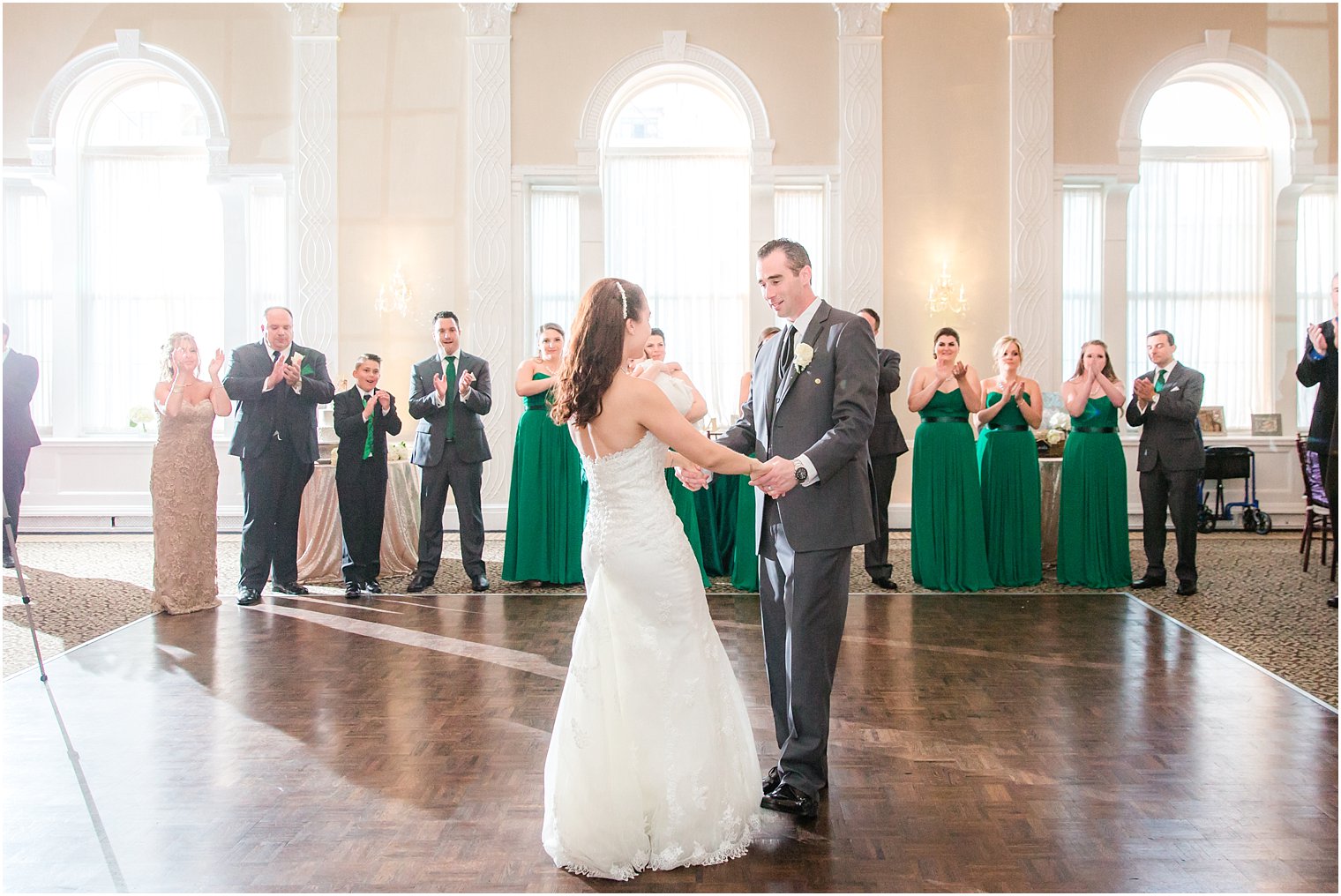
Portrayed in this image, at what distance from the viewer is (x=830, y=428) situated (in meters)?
3.14

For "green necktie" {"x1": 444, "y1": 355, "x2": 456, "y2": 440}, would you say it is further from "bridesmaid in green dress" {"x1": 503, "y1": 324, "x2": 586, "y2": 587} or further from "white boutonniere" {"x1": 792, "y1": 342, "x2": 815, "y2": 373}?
"white boutonniere" {"x1": 792, "y1": 342, "x2": 815, "y2": 373}

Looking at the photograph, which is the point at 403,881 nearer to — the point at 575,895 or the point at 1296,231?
the point at 575,895

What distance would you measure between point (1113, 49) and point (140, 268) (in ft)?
32.5

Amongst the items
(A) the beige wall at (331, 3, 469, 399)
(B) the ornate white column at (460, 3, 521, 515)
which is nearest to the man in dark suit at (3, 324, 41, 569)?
(A) the beige wall at (331, 3, 469, 399)

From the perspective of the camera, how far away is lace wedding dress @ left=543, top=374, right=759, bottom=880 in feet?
8.85

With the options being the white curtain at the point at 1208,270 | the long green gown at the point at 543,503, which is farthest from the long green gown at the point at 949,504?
the white curtain at the point at 1208,270

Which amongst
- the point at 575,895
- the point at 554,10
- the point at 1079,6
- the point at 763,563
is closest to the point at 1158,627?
the point at 763,563

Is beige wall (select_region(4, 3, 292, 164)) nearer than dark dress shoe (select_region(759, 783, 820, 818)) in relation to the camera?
No

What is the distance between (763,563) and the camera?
3.34 metres

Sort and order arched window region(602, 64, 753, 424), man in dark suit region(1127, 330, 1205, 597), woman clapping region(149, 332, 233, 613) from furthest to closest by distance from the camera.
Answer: arched window region(602, 64, 753, 424)
man in dark suit region(1127, 330, 1205, 597)
woman clapping region(149, 332, 233, 613)

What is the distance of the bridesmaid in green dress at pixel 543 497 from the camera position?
6.71 metres

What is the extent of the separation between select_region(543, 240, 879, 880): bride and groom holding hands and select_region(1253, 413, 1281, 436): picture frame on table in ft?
28.1

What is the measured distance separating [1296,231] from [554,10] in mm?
7623

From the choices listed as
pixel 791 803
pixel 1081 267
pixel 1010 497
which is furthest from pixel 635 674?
pixel 1081 267
